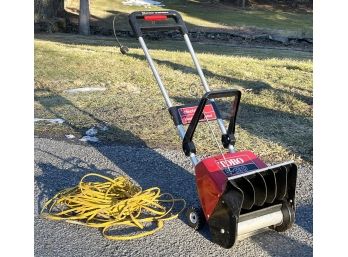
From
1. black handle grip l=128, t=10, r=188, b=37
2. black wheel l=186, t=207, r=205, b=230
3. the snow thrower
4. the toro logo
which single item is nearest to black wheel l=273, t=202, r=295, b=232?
the snow thrower

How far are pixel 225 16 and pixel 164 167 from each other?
27.1 meters

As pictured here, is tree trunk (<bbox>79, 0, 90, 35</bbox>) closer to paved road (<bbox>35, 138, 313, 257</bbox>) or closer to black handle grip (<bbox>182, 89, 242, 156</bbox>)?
paved road (<bbox>35, 138, 313, 257</bbox>)

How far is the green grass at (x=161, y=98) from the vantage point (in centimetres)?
621

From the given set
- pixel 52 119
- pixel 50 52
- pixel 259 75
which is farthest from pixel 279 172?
pixel 50 52

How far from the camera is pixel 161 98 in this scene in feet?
26.6

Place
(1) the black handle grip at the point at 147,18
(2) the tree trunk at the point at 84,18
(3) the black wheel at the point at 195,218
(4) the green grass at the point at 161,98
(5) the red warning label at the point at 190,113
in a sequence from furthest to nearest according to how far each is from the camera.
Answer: (2) the tree trunk at the point at 84,18 → (4) the green grass at the point at 161,98 → (1) the black handle grip at the point at 147,18 → (5) the red warning label at the point at 190,113 → (3) the black wheel at the point at 195,218

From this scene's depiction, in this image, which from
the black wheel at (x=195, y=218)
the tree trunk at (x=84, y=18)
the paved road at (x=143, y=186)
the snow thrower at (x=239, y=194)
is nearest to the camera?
the snow thrower at (x=239, y=194)

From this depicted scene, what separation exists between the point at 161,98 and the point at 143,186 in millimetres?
3446

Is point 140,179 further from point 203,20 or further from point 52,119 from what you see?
point 203,20

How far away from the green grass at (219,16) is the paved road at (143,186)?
2052 centimetres

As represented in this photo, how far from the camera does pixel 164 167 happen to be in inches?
209

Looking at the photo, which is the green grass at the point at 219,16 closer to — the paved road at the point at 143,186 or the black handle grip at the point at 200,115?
the paved road at the point at 143,186

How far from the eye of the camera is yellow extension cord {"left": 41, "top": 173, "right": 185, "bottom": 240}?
3.98 meters

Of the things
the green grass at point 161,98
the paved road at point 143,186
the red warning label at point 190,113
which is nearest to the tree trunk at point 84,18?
the green grass at point 161,98
